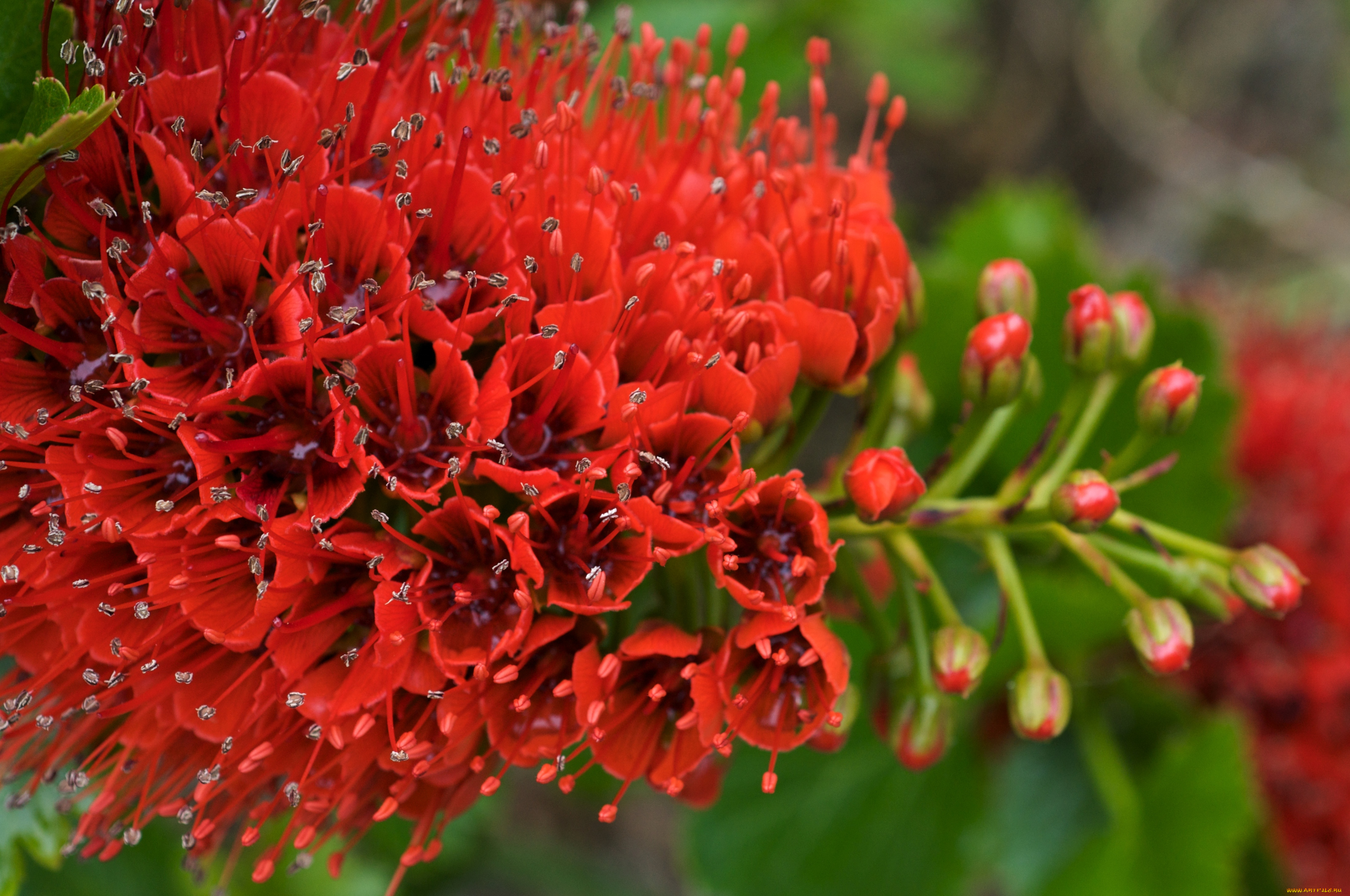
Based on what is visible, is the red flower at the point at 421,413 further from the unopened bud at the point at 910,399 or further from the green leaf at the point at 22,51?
the unopened bud at the point at 910,399

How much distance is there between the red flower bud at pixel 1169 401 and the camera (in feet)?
4.02

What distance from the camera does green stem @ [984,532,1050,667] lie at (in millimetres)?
1202

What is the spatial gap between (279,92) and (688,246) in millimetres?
443

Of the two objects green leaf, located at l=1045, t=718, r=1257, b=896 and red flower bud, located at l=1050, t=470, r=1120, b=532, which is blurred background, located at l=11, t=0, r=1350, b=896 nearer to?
green leaf, located at l=1045, t=718, r=1257, b=896

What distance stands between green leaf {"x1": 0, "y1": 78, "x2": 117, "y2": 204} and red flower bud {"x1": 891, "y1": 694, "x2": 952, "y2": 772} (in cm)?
103

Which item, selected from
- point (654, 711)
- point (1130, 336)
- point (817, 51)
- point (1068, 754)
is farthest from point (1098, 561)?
point (1068, 754)

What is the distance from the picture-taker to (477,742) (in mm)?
1140

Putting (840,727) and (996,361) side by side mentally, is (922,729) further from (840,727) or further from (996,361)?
(996,361)

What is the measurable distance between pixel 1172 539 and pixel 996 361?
0.29 metres

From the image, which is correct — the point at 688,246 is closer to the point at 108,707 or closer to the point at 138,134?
the point at 138,134

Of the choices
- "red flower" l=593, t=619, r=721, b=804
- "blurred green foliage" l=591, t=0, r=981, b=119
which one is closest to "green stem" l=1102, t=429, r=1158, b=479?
"red flower" l=593, t=619, r=721, b=804

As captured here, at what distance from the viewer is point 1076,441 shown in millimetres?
1241

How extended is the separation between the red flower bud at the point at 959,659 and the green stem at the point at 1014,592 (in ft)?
0.19

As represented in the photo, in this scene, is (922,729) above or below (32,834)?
above
